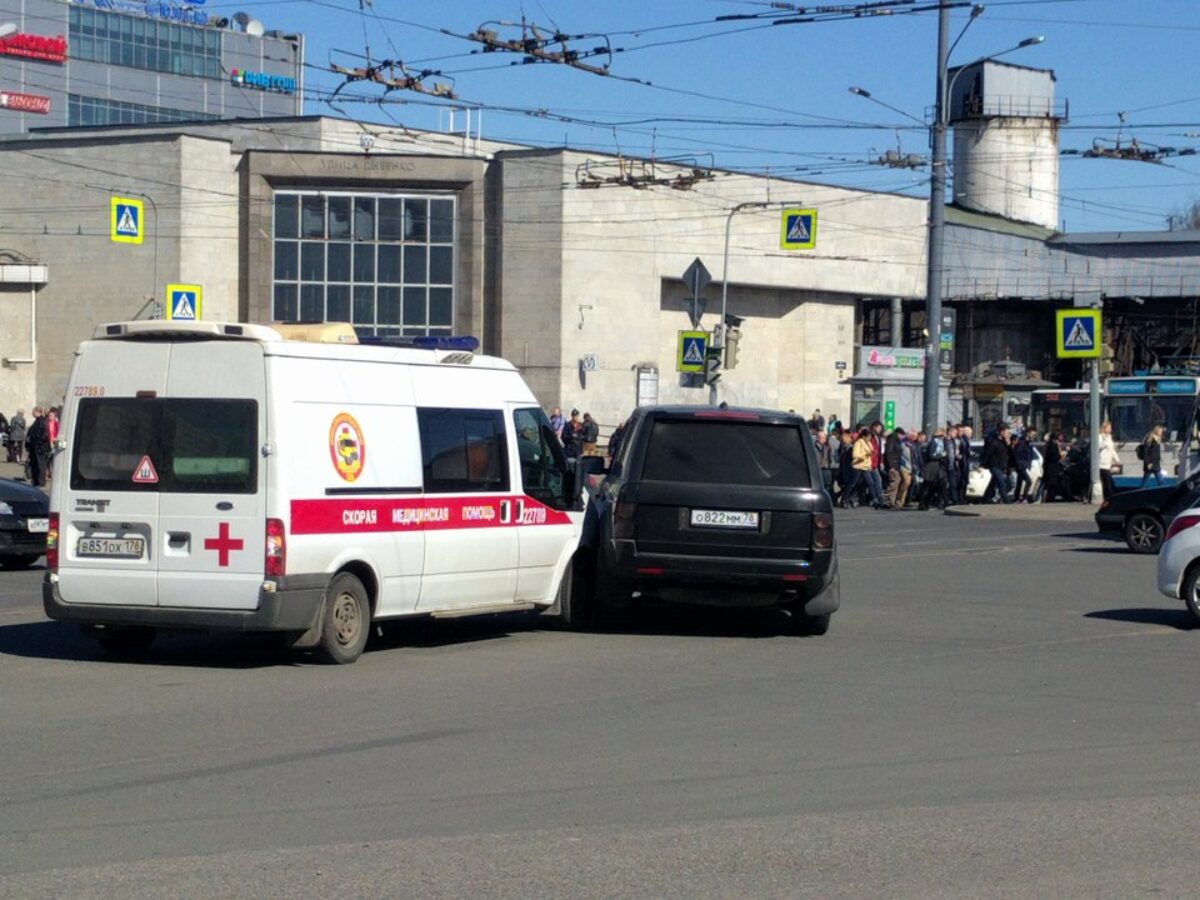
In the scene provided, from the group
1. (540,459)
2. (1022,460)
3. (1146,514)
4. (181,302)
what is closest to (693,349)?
(1022,460)

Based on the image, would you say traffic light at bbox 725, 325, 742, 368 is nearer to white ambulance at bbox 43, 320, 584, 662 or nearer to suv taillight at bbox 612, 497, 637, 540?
suv taillight at bbox 612, 497, 637, 540

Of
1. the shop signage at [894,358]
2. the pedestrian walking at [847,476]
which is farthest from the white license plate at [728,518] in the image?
the shop signage at [894,358]

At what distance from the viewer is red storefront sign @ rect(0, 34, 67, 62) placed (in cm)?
10006

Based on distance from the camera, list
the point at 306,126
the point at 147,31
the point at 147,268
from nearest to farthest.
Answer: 1. the point at 147,268
2. the point at 306,126
3. the point at 147,31

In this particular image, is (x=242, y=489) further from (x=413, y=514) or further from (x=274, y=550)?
(x=413, y=514)

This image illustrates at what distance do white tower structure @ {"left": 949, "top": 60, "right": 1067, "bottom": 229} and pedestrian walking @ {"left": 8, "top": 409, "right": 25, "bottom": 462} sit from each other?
173ft

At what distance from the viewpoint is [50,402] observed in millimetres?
54875

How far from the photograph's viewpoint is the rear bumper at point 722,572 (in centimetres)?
1325

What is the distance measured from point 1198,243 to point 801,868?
7867 centimetres

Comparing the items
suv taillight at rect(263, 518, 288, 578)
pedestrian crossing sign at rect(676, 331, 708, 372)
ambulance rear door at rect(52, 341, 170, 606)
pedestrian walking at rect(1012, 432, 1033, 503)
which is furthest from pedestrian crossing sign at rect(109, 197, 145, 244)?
suv taillight at rect(263, 518, 288, 578)

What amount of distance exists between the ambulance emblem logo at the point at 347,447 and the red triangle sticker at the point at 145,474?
117cm

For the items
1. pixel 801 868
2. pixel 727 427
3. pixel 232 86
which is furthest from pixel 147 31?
pixel 801 868

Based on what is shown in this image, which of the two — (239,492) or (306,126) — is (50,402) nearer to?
(306,126)

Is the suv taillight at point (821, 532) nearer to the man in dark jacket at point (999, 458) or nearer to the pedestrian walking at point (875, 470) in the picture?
the pedestrian walking at point (875, 470)
